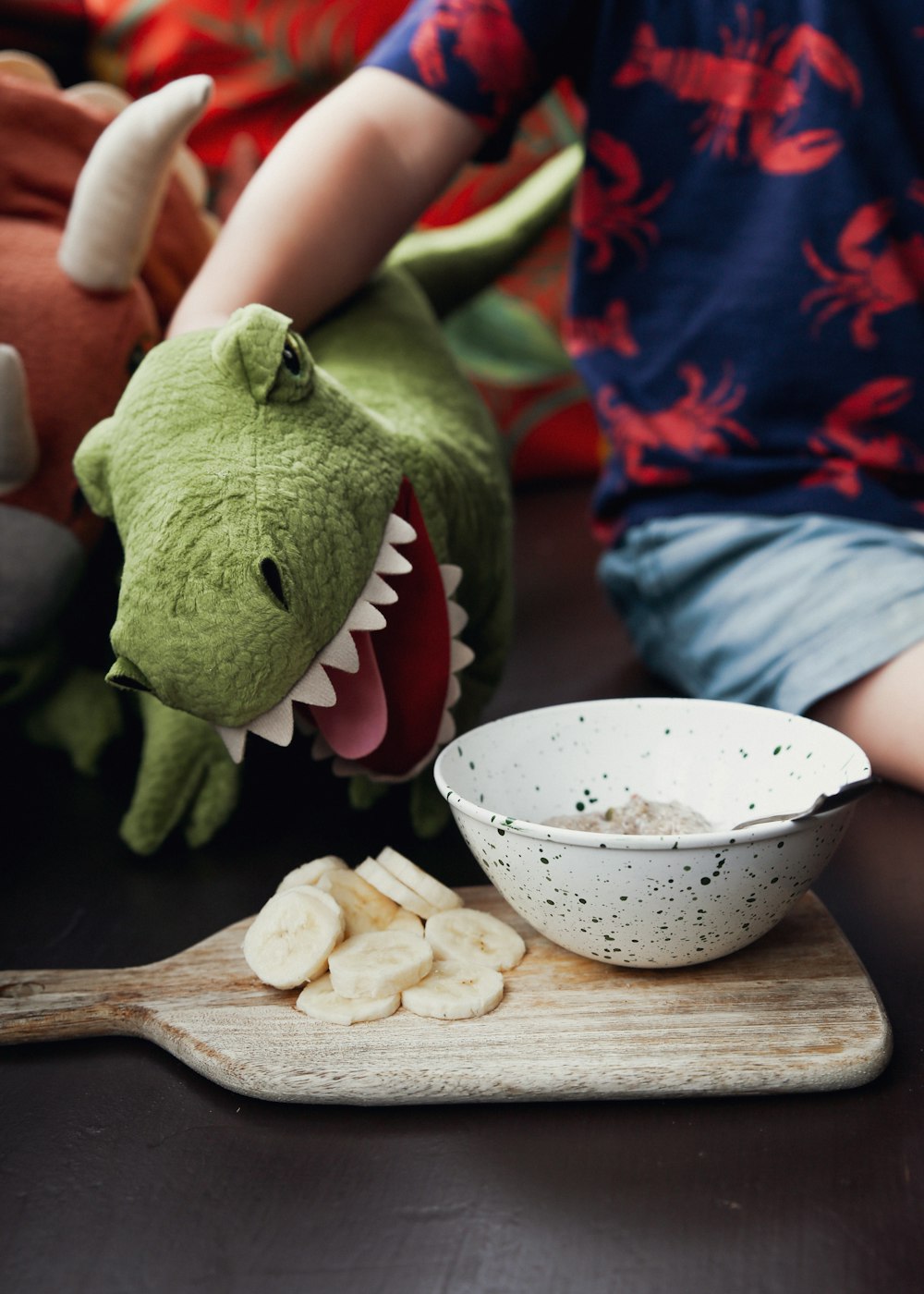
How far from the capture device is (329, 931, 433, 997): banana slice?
0.45 metres

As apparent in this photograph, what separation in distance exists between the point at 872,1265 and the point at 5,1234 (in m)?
0.27

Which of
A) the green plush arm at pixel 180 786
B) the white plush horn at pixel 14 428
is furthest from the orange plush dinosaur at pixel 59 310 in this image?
the green plush arm at pixel 180 786

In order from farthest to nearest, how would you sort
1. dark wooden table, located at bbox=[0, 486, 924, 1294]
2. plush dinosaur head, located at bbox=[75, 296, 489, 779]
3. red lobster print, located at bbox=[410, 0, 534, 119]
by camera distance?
red lobster print, located at bbox=[410, 0, 534, 119] → plush dinosaur head, located at bbox=[75, 296, 489, 779] → dark wooden table, located at bbox=[0, 486, 924, 1294]

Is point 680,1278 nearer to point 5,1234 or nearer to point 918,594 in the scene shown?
point 5,1234

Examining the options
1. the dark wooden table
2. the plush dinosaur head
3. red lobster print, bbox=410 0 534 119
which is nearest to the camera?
the dark wooden table

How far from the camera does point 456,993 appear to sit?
45cm

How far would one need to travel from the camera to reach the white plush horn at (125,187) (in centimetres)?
60

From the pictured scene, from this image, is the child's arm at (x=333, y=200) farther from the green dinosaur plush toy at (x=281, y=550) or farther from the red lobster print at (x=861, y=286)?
the red lobster print at (x=861, y=286)

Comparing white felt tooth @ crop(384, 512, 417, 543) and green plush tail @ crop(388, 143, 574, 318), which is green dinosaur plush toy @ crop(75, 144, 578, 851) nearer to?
white felt tooth @ crop(384, 512, 417, 543)

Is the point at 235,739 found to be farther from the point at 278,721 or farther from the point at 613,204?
the point at 613,204

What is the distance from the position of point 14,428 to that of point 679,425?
18.4 inches

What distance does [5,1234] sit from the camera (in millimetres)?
375

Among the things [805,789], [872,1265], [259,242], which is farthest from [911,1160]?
[259,242]

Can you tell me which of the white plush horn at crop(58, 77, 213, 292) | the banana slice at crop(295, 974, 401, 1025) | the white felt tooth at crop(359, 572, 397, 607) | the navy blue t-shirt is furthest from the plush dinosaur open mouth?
the navy blue t-shirt
